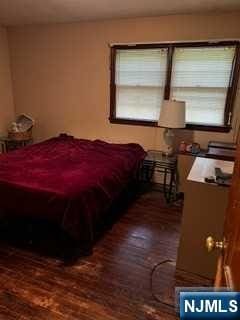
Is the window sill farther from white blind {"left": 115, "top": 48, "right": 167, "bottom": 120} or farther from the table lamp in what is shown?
the table lamp

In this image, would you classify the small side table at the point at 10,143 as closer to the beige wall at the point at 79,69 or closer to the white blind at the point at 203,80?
the beige wall at the point at 79,69

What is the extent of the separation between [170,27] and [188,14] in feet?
0.85

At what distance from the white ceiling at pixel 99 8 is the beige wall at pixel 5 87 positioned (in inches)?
26.1

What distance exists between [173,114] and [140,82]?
2.77ft

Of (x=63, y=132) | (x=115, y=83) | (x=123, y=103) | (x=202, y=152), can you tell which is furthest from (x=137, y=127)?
(x=63, y=132)

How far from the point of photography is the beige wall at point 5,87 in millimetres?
4281

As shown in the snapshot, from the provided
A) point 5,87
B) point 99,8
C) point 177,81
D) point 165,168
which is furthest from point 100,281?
point 5,87

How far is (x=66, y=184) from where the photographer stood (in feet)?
7.29

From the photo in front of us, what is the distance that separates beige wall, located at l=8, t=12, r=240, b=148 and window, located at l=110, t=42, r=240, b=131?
0.42 ft

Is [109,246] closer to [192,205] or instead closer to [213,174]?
[192,205]

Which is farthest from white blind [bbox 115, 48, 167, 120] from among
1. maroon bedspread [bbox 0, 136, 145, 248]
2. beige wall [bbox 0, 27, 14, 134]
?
beige wall [bbox 0, 27, 14, 134]

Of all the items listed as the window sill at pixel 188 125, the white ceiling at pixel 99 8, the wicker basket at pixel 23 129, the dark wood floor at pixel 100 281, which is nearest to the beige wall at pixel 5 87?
the wicker basket at pixel 23 129

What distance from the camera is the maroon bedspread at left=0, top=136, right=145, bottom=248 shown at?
6.92 feet

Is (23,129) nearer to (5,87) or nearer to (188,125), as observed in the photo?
(5,87)
